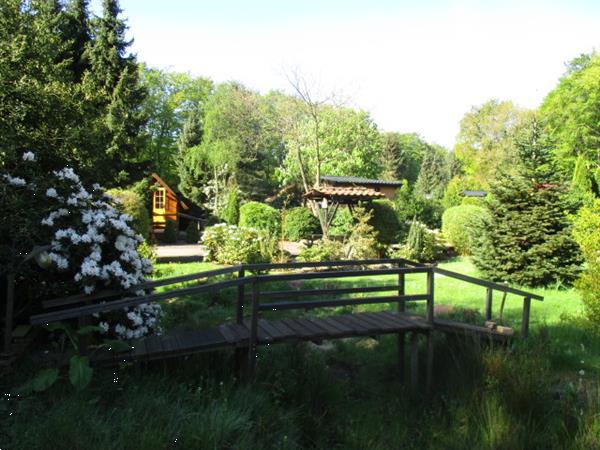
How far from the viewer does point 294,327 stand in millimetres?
4695

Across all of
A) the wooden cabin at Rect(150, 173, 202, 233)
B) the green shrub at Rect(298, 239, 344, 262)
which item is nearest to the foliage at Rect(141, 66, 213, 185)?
the wooden cabin at Rect(150, 173, 202, 233)

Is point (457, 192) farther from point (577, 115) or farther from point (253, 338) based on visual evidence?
point (253, 338)

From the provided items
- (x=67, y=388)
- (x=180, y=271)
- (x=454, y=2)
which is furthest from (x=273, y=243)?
(x=67, y=388)

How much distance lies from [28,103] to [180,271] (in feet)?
21.8

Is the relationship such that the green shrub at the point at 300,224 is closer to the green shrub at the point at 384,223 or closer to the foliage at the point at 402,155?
the green shrub at the point at 384,223

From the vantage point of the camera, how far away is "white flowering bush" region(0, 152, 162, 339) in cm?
414

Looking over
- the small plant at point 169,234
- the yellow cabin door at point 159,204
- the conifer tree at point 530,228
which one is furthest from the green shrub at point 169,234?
the conifer tree at point 530,228

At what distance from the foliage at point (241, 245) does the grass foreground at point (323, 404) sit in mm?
6974

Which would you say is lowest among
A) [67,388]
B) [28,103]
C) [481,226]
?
[67,388]

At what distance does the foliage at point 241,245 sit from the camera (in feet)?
40.9

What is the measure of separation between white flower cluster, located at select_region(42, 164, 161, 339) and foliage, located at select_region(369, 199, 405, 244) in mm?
11289

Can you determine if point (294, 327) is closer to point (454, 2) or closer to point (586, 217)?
Result: point (586, 217)

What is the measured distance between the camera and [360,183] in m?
28.5

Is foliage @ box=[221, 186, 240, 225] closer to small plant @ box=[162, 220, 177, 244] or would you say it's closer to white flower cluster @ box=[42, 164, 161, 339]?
small plant @ box=[162, 220, 177, 244]
